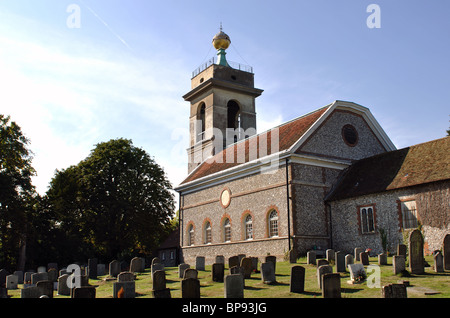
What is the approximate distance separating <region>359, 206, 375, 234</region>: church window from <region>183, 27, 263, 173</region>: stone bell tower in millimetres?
17863

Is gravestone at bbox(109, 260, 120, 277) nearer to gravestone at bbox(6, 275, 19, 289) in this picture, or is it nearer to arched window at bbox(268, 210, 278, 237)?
gravestone at bbox(6, 275, 19, 289)

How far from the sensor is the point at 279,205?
26.5 metres

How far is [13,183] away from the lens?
31938 millimetres

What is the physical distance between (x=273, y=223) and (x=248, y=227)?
249 cm

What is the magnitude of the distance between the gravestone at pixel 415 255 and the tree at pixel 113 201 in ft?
92.8

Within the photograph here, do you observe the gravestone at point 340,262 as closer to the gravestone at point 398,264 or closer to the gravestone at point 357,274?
the gravestone at point 398,264

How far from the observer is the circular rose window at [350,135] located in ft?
93.8

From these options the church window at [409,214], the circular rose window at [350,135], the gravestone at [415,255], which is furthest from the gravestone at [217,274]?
the circular rose window at [350,135]

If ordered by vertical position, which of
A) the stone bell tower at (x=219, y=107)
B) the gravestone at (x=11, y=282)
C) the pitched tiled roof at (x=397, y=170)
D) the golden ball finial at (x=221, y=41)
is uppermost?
the golden ball finial at (x=221, y=41)
